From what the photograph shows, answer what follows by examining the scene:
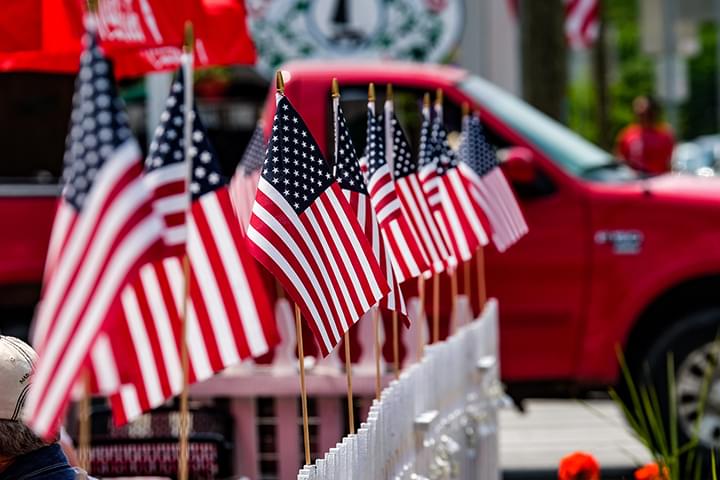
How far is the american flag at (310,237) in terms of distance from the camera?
4.49 m

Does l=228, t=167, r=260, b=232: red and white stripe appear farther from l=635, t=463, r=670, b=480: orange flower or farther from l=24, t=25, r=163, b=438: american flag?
l=24, t=25, r=163, b=438: american flag

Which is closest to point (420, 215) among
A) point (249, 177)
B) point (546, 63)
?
point (249, 177)

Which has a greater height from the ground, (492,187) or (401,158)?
(401,158)

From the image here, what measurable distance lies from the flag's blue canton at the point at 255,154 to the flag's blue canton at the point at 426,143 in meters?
1.30

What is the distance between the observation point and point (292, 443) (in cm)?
732

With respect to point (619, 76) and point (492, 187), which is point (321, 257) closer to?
point (492, 187)

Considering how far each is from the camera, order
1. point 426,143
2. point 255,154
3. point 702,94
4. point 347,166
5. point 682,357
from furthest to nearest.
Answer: point 702,94
point 682,357
point 255,154
point 426,143
point 347,166

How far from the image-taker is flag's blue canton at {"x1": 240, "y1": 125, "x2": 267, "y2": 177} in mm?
8180

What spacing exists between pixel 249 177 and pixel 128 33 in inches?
33.5

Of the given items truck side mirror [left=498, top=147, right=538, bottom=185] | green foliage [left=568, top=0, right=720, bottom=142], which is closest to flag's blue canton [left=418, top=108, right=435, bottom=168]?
truck side mirror [left=498, top=147, right=538, bottom=185]

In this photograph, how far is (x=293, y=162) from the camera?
467 centimetres

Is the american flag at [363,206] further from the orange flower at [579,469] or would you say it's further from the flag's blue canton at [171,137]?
the flag's blue canton at [171,137]

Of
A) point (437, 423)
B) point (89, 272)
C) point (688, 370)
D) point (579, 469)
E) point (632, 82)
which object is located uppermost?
point (89, 272)

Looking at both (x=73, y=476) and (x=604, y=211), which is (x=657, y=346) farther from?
(x=73, y=476)
